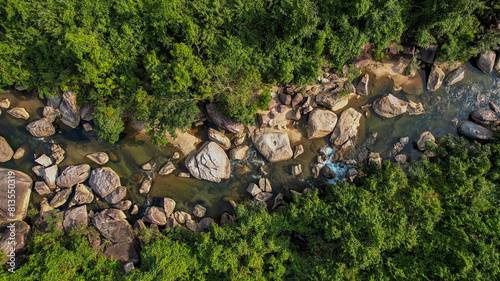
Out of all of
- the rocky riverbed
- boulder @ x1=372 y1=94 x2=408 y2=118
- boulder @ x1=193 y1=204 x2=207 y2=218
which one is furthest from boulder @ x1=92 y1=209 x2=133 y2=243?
boulder @ x1=372 y1=94 x2=408 y2=118

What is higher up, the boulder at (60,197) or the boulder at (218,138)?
the boulder at (218,138)

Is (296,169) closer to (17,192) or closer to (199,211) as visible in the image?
(199,211)

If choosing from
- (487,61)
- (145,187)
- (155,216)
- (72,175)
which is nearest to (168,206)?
(155,216)

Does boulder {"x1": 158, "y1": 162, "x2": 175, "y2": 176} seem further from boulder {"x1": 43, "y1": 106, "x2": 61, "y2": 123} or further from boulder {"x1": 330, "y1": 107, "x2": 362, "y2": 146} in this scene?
boulder {"x1": 330, "y1": 107, "x2": 362, "y2": 146}

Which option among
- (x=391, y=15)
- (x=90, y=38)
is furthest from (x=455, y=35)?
(x=90, y=38)

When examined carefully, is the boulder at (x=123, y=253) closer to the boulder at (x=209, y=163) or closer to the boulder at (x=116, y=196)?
the boulder at (x=116, y=196)

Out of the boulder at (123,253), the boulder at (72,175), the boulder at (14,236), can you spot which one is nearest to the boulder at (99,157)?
the boulder at (72,175)
